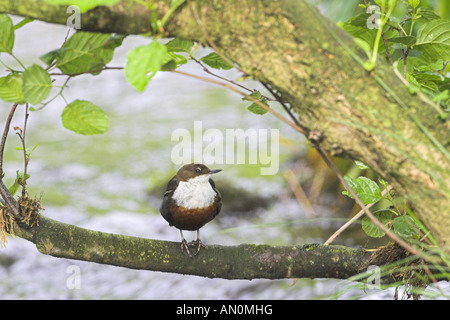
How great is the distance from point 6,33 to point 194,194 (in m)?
1.21

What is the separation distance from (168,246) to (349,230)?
2.84 m

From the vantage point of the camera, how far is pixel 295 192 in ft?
15.2

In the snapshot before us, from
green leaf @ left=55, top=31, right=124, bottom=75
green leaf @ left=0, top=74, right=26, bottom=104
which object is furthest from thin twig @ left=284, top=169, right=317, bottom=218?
green leaf @ left=0, top=74, right=26, bottom=104

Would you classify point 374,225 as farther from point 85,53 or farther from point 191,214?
point 85,53

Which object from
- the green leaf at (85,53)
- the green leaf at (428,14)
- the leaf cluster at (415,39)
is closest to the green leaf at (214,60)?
the green leaf at (85,53)

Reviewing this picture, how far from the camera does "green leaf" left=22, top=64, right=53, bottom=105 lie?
1197 mm

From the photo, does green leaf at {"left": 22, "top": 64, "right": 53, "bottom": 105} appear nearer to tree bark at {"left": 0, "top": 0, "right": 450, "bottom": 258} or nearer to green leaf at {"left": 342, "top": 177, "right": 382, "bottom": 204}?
tree bark at {"left": 0, "top": 0, "right": 450, "bottom": 258}

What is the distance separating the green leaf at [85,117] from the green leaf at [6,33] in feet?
0.64

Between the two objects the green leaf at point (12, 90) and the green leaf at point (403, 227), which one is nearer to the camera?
the green leaf at point (12, 90)

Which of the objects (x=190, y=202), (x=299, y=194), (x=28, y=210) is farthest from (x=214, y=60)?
(x=299, y=194)

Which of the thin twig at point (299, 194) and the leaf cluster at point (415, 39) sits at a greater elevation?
the leaf cluster at point (415, 39)

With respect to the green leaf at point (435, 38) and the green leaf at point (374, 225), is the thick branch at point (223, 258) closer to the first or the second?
the green leaf at point (374, 225)

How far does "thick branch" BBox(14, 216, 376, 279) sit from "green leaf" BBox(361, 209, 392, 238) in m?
0.13

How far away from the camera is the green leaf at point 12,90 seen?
1213mm
